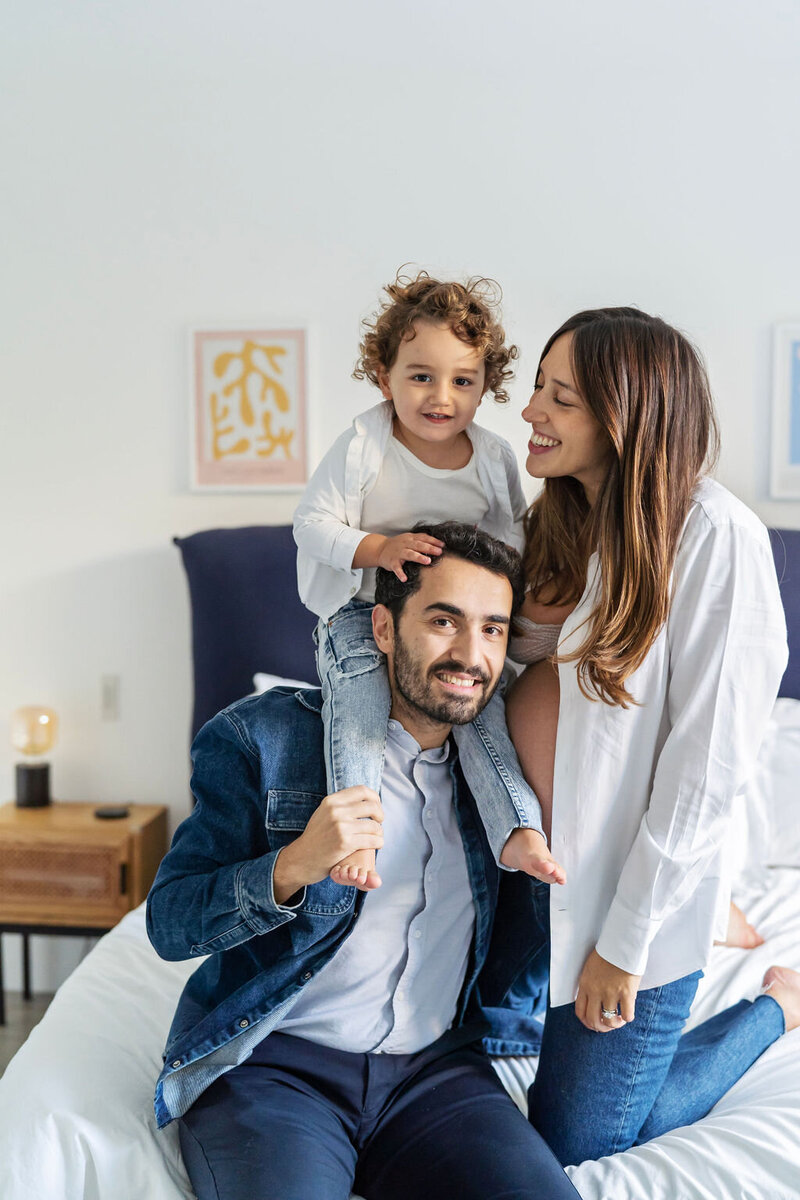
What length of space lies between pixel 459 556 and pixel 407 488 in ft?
0.90

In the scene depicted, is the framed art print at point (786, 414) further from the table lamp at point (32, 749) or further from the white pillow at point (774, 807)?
the table lamp at point (32, 749)

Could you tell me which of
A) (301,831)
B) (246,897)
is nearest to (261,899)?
(246,897)

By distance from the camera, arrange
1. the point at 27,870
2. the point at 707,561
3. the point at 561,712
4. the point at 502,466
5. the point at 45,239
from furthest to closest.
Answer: the point at 45,239, the point at 27,870, the point at 502,466, the point at 561,712, the point at 707,561

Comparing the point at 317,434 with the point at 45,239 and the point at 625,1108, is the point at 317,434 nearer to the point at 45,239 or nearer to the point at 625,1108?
the point at 45,239

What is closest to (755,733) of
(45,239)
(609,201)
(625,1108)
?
(625,1108)

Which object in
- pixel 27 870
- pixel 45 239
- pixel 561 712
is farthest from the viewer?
pixel 45 239

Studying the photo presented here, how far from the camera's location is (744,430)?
9.48 ft

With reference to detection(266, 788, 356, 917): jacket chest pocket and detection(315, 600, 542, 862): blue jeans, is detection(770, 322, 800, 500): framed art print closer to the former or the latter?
detection(315, 600, 542, 862): blue jeans

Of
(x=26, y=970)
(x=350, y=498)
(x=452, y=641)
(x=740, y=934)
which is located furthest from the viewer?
(x=26, y=970)

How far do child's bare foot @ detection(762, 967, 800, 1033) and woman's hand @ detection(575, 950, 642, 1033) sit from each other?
455 millimetres

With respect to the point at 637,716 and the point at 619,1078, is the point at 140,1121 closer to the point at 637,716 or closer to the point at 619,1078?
the point at 619,1078

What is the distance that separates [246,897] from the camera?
134 cm

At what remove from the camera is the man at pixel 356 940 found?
50.8 inches

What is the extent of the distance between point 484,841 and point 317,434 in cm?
168
